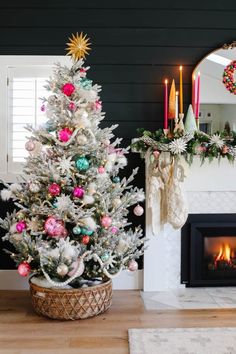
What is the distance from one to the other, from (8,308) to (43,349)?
2.72 feet

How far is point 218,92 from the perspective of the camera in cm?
385

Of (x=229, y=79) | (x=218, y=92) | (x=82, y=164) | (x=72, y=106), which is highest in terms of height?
(x=229, y=79)

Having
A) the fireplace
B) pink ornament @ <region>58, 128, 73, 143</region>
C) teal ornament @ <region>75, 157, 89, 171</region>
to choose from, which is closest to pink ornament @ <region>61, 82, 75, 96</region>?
pink ornament @ <region>58, 128, 73, 143</region>

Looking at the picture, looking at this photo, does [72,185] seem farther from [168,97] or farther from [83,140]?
[168,97]

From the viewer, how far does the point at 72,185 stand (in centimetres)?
325

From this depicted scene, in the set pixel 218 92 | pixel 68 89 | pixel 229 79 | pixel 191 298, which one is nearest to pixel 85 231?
pixel 68 89

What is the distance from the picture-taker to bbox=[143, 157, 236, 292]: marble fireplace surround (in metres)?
3.87

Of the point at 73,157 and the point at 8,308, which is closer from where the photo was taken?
the point at 73,157

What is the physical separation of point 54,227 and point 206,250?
156 cm

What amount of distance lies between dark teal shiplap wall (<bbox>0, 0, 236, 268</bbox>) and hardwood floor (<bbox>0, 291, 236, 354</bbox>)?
2.77ft

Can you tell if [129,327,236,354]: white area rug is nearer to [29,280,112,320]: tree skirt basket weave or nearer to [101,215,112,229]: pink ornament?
[29,280,112,320]: tree skirt basket weave

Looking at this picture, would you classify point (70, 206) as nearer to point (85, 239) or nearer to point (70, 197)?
point (70, 197)

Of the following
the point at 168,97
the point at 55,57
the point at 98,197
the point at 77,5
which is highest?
the point at 77,5

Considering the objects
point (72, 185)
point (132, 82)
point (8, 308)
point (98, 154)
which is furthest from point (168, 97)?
point (8, 308)
